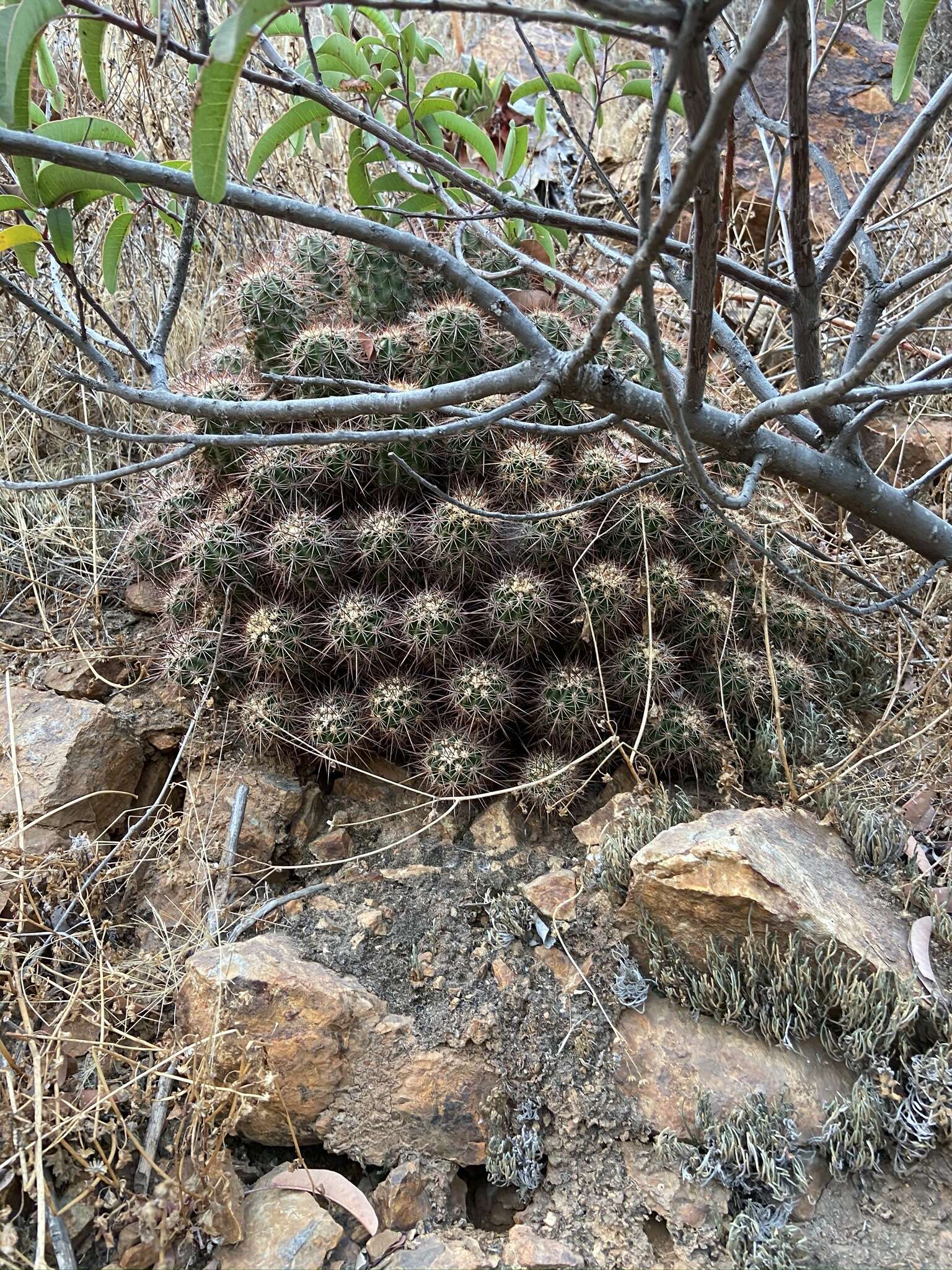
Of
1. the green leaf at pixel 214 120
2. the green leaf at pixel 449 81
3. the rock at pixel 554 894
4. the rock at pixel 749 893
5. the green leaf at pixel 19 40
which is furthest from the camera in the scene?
the green leaf at pixel 449 81

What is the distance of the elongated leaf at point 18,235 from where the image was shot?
1.78 m

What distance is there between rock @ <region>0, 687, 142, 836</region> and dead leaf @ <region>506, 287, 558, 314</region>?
2.02 m

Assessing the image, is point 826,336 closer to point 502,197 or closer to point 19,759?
point 502,197

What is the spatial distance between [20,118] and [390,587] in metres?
1.53

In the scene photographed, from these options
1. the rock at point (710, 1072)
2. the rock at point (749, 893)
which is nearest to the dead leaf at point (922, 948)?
the rock at point (749, 893)

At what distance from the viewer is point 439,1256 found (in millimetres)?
1673

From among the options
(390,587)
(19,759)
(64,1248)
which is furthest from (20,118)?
(64,1248)

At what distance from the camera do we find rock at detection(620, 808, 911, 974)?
1983 mm

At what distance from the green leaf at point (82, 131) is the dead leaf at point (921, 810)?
2546 mm

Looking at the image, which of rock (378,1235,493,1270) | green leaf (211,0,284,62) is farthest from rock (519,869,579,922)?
green leaf (211,0,284,62)

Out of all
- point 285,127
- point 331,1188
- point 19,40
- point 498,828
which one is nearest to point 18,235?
point 19,40

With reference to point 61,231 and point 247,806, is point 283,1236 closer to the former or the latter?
point 247,806

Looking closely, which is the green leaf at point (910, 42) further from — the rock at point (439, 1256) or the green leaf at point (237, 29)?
the rock at point (439, 1256)

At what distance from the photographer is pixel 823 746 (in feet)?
8.49
